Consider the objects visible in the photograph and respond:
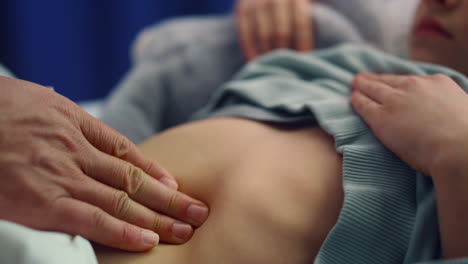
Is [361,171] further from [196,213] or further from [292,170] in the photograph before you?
[196,213]

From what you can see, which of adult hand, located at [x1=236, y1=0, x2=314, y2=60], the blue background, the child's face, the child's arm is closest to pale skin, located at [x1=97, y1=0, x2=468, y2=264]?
the child's arm

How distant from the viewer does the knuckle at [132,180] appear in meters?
0.51

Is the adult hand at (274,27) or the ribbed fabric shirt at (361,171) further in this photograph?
the adult hand at (274,27)

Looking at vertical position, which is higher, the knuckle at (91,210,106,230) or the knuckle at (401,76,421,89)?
the knuckle at (401,76,421,89)

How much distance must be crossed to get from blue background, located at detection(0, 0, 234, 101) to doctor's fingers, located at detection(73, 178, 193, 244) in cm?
125

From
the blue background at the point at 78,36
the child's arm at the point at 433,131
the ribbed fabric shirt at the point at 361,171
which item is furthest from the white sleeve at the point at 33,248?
the blue background at the point at 78,36

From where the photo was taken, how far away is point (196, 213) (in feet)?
1.73

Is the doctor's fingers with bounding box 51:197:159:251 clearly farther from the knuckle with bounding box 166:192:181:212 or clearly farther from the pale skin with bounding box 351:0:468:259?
the pale skin with bounding box 351:0:468:259

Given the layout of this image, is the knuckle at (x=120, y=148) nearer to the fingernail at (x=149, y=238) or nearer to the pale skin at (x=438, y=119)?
the fingernail at (x=149, y=238)

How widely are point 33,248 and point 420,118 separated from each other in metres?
0.44

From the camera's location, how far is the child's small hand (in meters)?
0.46

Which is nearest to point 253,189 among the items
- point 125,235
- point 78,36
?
point 125,235

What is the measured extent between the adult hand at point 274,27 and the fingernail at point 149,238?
0.58 metres

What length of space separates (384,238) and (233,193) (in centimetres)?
19
